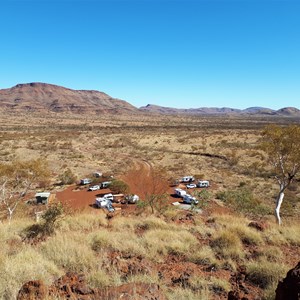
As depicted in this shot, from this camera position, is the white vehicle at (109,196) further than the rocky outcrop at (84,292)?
Yes

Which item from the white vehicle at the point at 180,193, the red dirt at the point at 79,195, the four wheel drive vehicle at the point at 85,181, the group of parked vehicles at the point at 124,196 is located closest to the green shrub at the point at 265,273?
the group of parked vehicles at the point at 124,196

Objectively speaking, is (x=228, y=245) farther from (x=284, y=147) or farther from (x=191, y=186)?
(x=191, y=186)

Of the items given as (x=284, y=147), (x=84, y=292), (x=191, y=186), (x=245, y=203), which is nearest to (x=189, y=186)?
(x=191, y=186)

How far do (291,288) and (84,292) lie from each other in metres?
2.78

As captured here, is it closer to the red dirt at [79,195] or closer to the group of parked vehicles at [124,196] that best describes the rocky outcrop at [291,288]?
the group of parked vehicles at [124,196]

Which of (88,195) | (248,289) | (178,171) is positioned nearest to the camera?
(248,289)

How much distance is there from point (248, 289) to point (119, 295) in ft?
7.84

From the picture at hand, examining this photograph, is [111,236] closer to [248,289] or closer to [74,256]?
[74,256]

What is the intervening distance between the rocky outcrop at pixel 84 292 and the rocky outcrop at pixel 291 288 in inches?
60.6

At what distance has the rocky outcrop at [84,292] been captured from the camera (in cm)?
355

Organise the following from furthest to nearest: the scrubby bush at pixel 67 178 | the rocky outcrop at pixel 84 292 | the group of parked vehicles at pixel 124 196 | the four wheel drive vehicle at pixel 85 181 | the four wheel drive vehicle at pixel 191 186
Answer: the scrubby bush at pixel 67 178, the four wheel drive vehicle at pixel 85 181, the four wheel drive vehicle at pixel 191 186, the group of parked vehicles at pixel 124 196, the rocky outcrop at pixel 84 292

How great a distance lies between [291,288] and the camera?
3.33 m

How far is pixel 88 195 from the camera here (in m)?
24.8

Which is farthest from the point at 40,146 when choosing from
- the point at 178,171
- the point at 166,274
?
the point at 166,274
